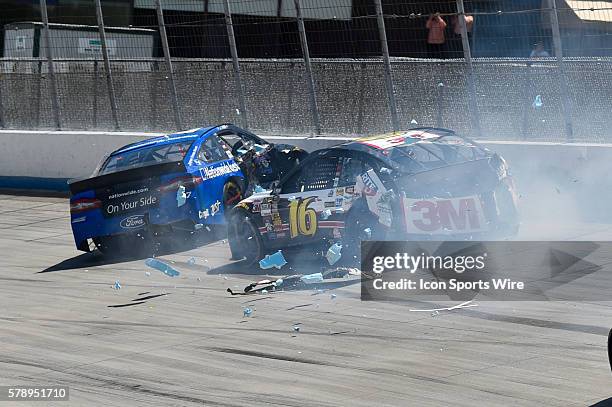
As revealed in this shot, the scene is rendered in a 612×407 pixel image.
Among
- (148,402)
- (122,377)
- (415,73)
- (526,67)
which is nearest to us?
(148,402)

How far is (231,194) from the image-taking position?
15.2 meters

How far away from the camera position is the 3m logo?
451 inches

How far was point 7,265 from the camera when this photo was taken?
14531 mm

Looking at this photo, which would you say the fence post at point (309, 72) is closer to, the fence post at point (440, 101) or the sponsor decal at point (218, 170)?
the fence post at point (440, 101)

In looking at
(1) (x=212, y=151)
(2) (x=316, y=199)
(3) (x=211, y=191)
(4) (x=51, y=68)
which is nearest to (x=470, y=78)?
(1) (x=212, y=151)

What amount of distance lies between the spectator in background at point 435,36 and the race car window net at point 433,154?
4007 millimetres

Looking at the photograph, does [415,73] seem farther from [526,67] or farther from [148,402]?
[148,402]

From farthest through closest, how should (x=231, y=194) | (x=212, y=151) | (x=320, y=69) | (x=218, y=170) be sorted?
(x=320, y=69), (x=212, y=151), (x=231, y=194), (x=218, y=170)

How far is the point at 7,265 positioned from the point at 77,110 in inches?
312

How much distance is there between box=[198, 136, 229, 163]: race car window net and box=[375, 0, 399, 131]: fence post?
314cm

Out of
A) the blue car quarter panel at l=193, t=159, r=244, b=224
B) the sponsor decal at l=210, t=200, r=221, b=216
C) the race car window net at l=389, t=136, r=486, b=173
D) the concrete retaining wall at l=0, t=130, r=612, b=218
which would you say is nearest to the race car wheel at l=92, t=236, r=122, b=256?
the blue car quarter panel at l=193, t=159, r=244, b=224

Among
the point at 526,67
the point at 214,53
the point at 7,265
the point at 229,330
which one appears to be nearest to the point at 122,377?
the point at 229,330

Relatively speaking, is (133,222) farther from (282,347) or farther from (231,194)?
(282,347)

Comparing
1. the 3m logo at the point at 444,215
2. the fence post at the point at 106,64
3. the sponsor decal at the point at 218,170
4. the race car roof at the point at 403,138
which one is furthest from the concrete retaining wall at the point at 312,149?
the 3m logo at the point at 444,215
